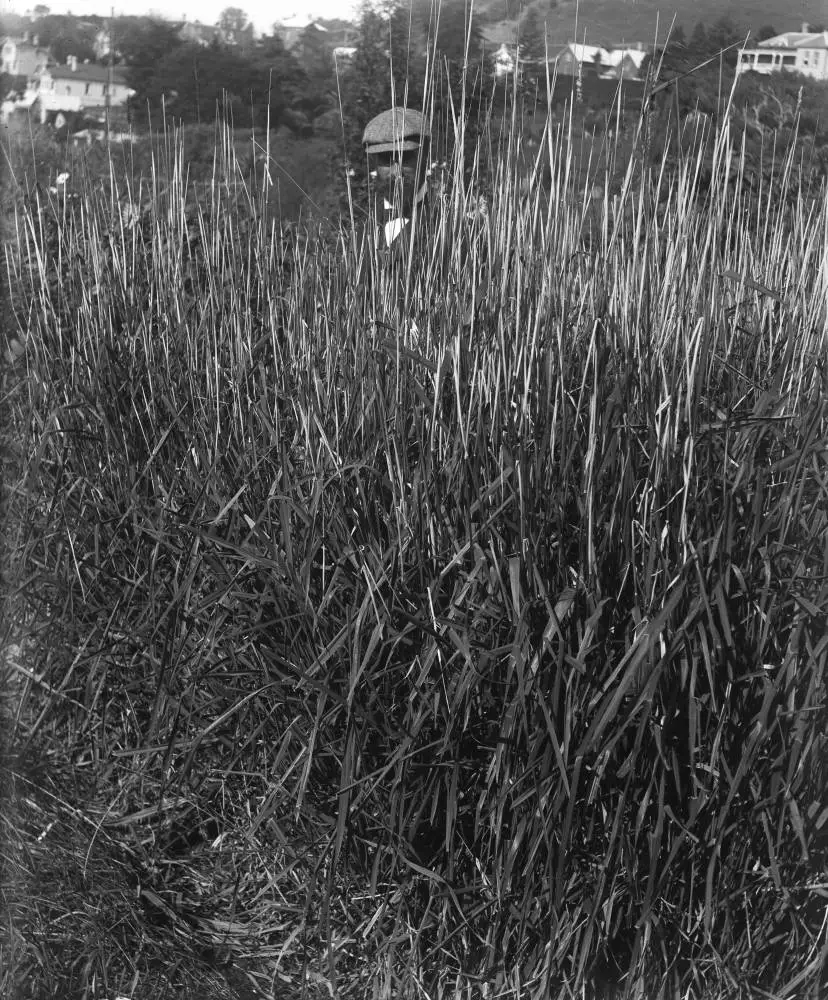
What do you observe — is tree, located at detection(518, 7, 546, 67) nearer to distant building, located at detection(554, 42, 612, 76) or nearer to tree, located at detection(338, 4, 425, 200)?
distant building, located at detection(554, 42, 612, 76)

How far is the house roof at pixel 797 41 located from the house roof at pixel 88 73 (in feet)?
4.42

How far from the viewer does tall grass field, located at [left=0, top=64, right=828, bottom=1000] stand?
1.44 m

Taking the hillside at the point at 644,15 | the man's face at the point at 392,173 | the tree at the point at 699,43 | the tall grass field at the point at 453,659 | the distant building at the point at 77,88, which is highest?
Answer: the hillside at the point at 644,15

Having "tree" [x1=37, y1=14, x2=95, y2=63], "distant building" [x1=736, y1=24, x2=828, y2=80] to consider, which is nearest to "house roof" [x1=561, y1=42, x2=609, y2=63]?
"distant building" [x1=736, y1=24, x2=828, y2=80]

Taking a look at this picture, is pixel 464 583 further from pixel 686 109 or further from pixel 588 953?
pixel 686 109

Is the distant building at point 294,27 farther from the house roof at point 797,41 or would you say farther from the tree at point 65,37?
the house roof at point 797,41

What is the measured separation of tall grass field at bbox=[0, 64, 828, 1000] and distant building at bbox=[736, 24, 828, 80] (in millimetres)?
371

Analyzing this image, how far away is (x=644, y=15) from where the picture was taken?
1931 millimetres

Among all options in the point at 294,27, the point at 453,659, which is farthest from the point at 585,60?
the point at 453,659

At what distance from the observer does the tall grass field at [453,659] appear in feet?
4.73

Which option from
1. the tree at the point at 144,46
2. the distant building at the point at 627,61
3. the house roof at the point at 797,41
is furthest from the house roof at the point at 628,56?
the tree at the point at 144,46

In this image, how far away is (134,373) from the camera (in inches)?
86.9

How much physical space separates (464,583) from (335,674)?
24cm

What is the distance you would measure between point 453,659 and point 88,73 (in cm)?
156
